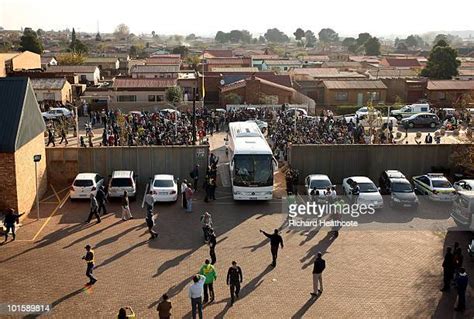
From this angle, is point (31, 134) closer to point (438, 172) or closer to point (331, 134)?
point (331, 134)

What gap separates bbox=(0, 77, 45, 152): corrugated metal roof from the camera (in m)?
20.9

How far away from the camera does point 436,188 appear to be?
77.7 feet

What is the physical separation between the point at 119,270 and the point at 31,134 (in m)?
8.98

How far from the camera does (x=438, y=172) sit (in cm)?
2702

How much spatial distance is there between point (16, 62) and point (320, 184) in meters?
50.9

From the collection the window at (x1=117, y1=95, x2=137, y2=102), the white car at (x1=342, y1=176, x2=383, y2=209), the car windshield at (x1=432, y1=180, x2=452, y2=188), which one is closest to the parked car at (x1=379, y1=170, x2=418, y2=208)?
the white car at (x1=342, y1=176, x2=383, y2=209)

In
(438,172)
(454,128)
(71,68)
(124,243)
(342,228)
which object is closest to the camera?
(124,243)

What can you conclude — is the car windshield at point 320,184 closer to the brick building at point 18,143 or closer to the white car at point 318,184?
the white car at point 318,184

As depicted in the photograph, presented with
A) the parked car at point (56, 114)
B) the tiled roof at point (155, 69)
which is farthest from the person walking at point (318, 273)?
the tiled roof at point (155, 69)

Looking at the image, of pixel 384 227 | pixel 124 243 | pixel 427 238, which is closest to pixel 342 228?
pixel 384 227

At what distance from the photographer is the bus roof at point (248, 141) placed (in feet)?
76.3

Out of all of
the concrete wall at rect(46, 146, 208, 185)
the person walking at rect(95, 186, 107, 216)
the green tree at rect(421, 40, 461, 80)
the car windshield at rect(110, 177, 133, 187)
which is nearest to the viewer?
the person walking at rect(95, 186, 107, 216)

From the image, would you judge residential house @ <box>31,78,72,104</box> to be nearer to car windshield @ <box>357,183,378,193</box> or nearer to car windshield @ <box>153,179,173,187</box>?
car windshield @ <box>153,179,173,187</box>

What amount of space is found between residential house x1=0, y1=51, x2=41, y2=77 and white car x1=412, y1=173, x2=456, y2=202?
44118 millimetres
